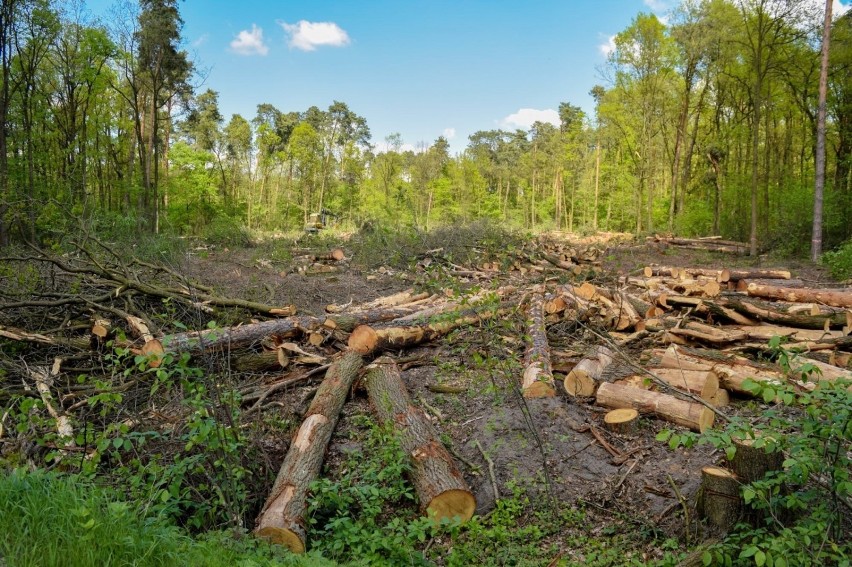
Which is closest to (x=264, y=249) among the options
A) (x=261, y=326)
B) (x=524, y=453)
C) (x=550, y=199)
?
(x=261, y=326)

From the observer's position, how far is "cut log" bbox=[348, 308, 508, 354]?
6242 mm

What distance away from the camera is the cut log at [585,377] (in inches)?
202

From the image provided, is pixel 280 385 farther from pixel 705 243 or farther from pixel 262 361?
pixel 705 243

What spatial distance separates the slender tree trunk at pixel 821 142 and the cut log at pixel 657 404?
13.2 metres

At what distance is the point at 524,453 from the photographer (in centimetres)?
433

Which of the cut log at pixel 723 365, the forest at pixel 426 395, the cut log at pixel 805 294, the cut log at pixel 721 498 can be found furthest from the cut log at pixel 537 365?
the cut log at pixel 805 294

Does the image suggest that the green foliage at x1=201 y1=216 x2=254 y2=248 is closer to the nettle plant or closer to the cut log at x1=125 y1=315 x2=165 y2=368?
the cut log at x1=125 y1=315 x2=165 y2=368

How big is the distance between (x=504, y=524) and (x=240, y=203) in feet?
122

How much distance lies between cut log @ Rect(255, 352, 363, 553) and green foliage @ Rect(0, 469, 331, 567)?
7.4 inches

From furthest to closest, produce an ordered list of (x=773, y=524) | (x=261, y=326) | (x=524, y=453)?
(x=261, y=326)
(x=524, y=453)
(x=773, y=524)

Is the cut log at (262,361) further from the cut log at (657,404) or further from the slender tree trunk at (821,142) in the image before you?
the slender tree trunk at (821,142)

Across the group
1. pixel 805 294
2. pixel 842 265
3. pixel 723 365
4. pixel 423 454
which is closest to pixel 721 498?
pixel 423 454

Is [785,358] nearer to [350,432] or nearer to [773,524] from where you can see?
[773,524]

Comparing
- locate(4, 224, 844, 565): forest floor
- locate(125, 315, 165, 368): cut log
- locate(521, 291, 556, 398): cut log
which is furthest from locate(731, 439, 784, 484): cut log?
locate(125, 315, 165, 368): cut log
